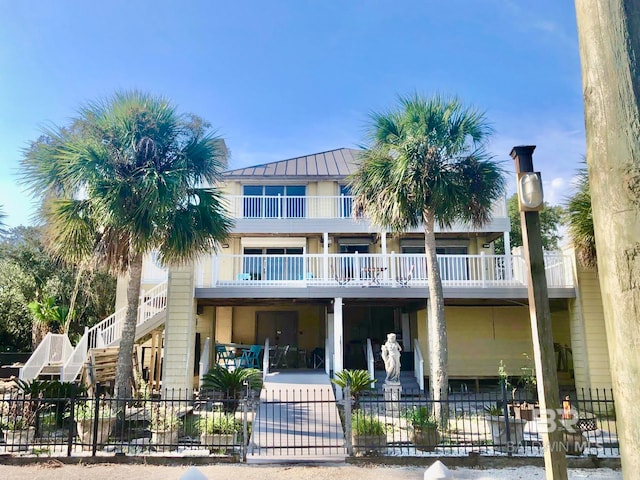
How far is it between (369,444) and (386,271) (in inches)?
288

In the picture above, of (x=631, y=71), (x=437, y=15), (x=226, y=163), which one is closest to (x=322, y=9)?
(x=437, y=15)

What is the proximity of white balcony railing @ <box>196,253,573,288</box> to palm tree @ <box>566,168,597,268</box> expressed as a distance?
60.6 inches

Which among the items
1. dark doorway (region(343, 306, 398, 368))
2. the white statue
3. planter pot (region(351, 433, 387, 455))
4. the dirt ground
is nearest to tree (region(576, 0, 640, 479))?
the dirt ground

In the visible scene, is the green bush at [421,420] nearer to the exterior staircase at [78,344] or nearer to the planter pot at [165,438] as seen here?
the planter pot at [165,438]

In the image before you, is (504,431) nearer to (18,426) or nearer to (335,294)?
(335,294)

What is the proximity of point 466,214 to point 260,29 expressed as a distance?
21.6 ft

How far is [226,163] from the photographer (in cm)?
1254

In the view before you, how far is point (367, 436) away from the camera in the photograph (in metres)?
8.02

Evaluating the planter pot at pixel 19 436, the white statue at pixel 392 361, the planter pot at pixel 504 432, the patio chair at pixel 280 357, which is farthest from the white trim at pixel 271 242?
the planter pot at pixel 504 432

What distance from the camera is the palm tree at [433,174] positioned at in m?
10.9

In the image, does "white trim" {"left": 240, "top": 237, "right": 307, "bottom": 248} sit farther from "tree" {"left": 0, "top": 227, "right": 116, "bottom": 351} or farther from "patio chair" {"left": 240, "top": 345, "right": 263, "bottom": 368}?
"tree" {"left": 0, "top": 227, "right": 116, "bottom": 351}

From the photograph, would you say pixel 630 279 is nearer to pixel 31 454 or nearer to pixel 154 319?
pixel 31 454

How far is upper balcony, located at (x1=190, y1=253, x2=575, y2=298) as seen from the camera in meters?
14.3

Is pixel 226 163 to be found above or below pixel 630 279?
above
